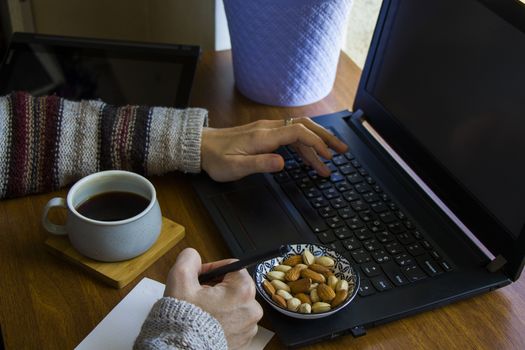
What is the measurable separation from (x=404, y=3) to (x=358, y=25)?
1.49 feet

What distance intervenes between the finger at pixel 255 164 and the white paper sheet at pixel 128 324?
8.1 inches

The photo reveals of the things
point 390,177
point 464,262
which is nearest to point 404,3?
point 390,177

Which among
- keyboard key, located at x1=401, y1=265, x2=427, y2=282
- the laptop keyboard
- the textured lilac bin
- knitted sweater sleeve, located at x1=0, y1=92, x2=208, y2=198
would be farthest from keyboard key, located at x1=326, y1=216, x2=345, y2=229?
the textured lilac bin

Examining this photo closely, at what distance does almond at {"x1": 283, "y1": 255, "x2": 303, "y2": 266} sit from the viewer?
2.31 ft

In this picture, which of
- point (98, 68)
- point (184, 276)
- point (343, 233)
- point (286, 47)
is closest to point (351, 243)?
point (343, 233)

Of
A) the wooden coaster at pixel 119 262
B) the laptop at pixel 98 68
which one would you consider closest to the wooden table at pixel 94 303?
the wooden coaster at pixel 119 262

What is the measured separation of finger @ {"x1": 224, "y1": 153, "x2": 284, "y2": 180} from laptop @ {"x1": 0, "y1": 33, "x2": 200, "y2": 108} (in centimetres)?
21

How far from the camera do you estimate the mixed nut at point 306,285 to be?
2.14 feet

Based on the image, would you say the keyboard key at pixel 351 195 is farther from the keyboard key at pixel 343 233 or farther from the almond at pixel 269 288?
the almond at pixel 269 288

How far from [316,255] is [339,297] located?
0.07 m

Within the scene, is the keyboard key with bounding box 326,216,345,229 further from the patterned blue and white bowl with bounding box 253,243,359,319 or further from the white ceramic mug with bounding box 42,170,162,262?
the white ceramic mug with bounding box 42,170,162,262

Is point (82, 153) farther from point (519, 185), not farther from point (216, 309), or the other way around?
point (519, 185)

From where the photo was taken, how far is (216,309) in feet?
2.07

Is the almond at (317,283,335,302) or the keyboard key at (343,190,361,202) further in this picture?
the keyboard key at (343,190,361,202)
